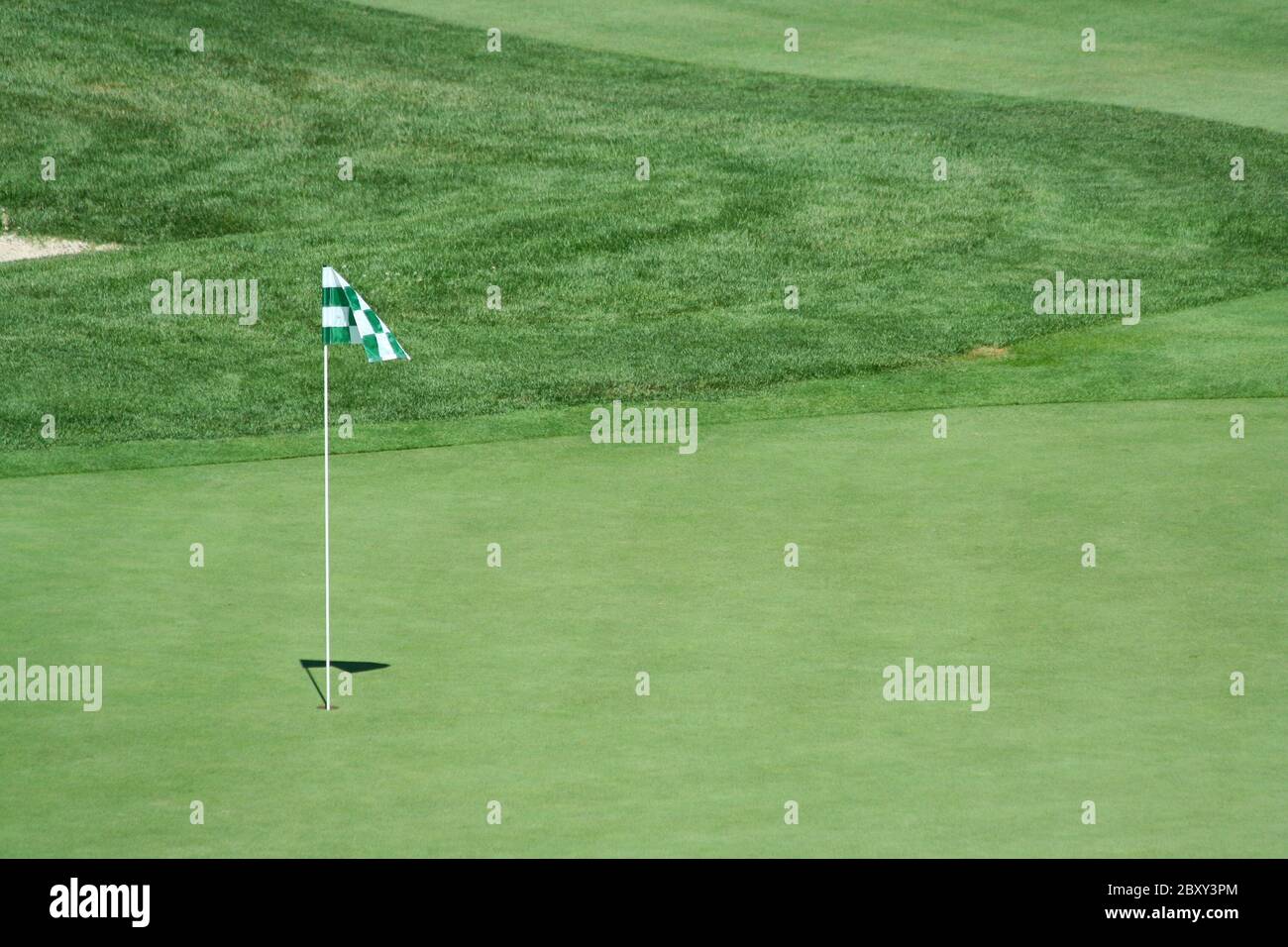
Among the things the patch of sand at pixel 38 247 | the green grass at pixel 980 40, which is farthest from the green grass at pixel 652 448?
the patch of sand at pixel 38 247

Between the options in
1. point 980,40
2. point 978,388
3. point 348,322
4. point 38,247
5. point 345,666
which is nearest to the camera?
point 345,666

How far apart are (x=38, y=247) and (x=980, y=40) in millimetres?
18322

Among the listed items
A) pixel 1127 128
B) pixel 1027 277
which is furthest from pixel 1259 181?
pixel 1027 277

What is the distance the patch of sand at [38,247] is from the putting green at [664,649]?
32.9 ft

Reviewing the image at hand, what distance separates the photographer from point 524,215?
83.8ft

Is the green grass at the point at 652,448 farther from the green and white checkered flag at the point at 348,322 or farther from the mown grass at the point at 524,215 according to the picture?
the green and white checkered flag at the point at 348,322

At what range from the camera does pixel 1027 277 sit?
24375 mm

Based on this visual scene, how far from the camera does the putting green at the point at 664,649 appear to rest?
8883 mm

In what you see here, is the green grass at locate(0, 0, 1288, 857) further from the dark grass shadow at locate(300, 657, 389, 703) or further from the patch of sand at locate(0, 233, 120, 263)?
the patch of sand at locate(0, 233, 120, 263)

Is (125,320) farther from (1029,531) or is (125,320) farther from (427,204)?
(1029,531)

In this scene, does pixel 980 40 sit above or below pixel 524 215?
above

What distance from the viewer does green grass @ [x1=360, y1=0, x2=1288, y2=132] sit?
108 ft

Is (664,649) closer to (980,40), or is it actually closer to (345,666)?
(345,666)

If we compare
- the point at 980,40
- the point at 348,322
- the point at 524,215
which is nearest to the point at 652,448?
the point at 348,322
